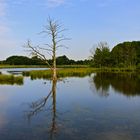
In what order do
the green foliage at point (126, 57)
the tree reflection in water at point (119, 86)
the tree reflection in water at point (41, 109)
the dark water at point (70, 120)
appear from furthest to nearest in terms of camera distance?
1. the green foliage at point (126, 57)
2. the tree reflection in water at point (119, 86)
3. the tree reflection in water at point (41, 109)
4. the dark water at point (70, 120)

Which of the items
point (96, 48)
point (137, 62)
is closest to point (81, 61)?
point (96, 48)

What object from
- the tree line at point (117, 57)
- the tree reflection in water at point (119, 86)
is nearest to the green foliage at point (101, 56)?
the tree line at point (117, 57)

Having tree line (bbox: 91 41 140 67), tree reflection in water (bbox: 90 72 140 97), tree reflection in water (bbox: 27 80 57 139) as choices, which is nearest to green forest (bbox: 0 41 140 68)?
tree line (bbox: 91 41 140 67)

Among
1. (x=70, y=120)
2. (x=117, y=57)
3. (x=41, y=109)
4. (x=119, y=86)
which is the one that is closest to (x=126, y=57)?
(x=117, y=57)

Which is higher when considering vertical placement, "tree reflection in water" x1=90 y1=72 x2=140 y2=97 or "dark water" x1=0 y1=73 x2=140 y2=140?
"tree reflection in water" x1=90 y1=72 x2=140 y2=97

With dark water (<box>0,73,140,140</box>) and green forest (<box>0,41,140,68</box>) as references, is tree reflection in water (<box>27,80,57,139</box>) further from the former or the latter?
green forest (<box>0,41,140,68</box>)

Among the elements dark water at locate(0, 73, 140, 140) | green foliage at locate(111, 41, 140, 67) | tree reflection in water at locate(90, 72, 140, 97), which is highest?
green foliage at locate(111, 41, 140, 67)

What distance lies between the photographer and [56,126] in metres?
11.0

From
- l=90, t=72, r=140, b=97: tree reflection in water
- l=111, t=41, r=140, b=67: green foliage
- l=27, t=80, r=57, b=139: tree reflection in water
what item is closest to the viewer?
l=27, t=80, r=57, b=139: tree reflection in water

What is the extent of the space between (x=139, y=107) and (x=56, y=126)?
616 centimetres

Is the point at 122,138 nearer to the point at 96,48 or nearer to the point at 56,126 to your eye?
the point at 56,126

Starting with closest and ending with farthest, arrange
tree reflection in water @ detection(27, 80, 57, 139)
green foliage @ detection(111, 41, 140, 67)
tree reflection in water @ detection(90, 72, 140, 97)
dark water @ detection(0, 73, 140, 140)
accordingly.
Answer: dark water @ detection(0, 73, 140, 140) → tree reflection in water @ detection(27, 80, 57, 139) → tree reflection in water @ detection(90, 72, 140, 97) → green foliage @ detection(111, 41, 140, 67)

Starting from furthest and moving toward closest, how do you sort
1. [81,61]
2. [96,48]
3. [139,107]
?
1. [81,61]
2. [96,48]
3. [139,107]

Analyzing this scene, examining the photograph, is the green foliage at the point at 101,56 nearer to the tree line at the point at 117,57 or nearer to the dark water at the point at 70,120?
the tree line at the point at 117,57
